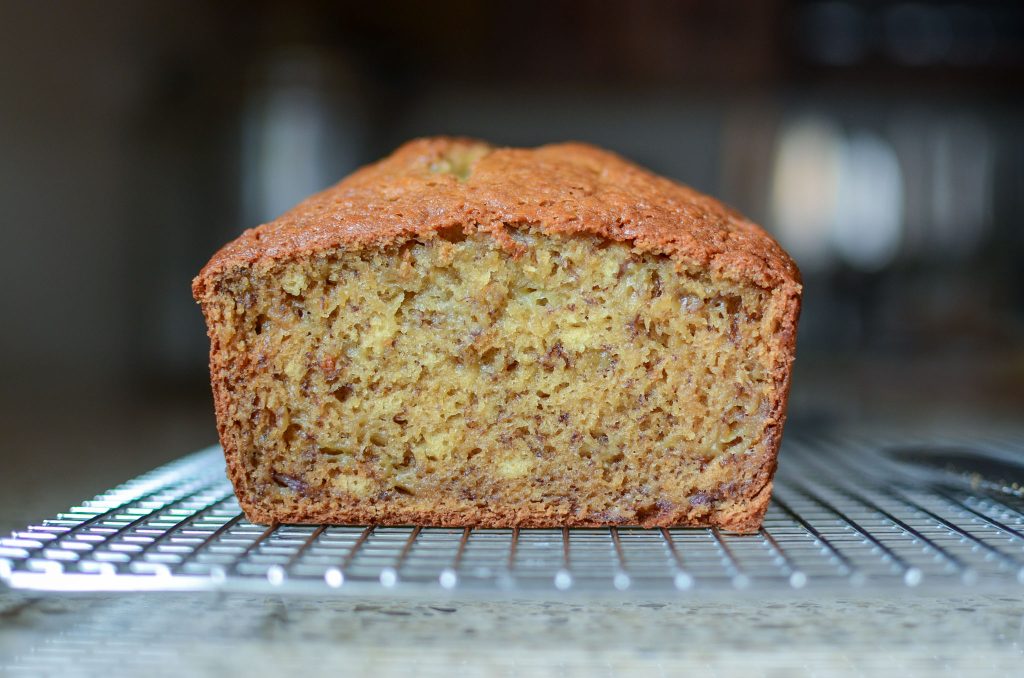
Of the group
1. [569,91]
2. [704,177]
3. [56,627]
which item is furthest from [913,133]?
[56,627]

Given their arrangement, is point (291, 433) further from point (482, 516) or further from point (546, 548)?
point (546, 548)

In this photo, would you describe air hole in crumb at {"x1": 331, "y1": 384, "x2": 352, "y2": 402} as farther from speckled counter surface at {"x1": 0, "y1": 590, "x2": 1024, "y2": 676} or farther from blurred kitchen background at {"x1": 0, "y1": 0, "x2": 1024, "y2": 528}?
blurred kitchen background at {"x1": 0, "y1": 0, "x2": 1024, "y2": 528}

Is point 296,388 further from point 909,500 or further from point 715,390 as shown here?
point 909,500

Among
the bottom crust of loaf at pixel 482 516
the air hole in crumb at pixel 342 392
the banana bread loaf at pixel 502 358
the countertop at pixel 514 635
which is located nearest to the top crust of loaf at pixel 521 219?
the banana bread loaf at pixel 502 358

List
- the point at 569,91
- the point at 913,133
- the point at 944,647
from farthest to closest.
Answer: the point at 913,133, the point at 569,91, the point at 944,647

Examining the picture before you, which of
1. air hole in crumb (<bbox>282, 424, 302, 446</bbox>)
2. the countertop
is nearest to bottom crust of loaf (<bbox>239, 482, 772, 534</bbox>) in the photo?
air hole in crumb (<bbox>282, 424, 302, 446</bbox>)

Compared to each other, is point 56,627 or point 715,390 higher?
point 715,390

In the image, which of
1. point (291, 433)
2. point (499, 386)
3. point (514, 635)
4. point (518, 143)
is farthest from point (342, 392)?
point (518, 143)
